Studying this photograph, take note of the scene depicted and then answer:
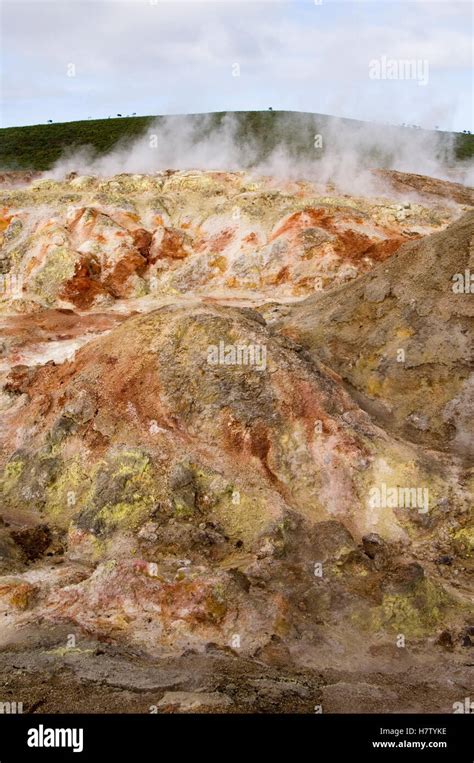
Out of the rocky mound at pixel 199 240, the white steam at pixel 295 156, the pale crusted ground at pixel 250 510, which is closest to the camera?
the pale crusted ground at pixel 250 510

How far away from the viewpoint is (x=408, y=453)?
978 centimetres

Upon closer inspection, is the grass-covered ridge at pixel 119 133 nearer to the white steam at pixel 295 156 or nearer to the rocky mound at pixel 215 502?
the white steam at pixel 295 156

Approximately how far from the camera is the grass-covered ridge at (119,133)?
132 ft

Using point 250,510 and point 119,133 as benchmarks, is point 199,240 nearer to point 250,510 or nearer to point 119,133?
point 250,510

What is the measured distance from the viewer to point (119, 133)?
45.9m

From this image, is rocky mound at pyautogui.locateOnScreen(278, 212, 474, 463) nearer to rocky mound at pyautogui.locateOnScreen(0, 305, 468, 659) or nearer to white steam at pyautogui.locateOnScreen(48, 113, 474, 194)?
rocky mound at pyautogui.locateOnScreen(0, 305, 468, 659)

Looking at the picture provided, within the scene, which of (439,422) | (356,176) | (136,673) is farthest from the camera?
(356,176)

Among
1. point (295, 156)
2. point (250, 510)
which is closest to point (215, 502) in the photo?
point (250, 510)

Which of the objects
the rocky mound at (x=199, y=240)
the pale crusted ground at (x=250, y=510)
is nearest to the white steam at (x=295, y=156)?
the rocky mound at (x=199, y=240)

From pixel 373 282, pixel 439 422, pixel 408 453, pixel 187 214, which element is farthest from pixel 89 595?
pixel 187 214

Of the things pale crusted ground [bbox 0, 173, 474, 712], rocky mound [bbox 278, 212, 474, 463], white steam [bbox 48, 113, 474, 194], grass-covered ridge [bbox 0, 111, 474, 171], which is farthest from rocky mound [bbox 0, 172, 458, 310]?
grass-covered ridge [bbox 0, 111, 474, 171]

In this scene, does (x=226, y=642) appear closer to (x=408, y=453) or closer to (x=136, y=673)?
(x=136, y=673)

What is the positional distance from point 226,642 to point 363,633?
1.31 metres

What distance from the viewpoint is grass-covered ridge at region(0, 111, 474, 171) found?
40219mm
